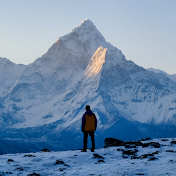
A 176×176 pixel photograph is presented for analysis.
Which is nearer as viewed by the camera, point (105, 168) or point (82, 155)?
point (105, 168)

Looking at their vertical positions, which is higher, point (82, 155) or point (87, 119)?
point (87, 119)

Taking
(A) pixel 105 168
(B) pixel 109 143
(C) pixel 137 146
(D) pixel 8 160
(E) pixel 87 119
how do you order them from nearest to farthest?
(A) pixel 105 168 < (D) pixel 8 160 < (E) pixel 87 119 < (C) pixel 137 146 < (B) pixel 109 143

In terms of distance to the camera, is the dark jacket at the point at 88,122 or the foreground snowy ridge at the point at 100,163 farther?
the dark jacket at the point at 88,122

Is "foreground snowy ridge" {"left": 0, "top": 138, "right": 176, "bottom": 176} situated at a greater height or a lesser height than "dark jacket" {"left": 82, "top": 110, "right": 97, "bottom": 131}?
lesser

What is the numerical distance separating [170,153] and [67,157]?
A: 20.7 ft

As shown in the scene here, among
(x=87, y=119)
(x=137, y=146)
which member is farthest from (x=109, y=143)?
(x=87, y=119)

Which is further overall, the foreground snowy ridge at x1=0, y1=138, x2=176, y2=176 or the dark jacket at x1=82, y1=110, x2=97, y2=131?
the dark jacket at x1=82, y1=110, x2=97, y2=131

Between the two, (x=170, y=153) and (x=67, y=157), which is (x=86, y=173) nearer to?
(x=67, y=157)

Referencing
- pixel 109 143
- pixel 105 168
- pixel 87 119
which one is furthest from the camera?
pixel 109 143

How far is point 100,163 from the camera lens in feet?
66.7

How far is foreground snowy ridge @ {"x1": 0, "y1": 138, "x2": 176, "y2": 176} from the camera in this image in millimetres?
18016

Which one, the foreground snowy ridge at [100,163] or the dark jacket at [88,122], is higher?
the dark jacket at [88,122]

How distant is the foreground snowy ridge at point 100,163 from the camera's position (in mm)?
18016

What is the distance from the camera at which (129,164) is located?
19172 mm
